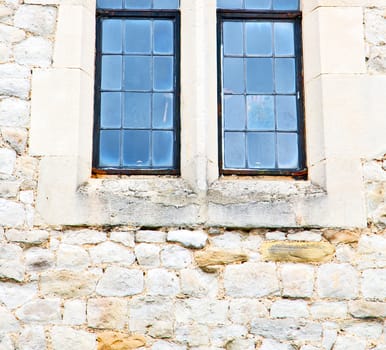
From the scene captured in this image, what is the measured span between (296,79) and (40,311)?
7.39 ft

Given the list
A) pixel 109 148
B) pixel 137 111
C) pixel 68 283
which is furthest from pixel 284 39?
pixel 68 283

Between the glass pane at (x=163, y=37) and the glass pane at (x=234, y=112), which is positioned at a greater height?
the glass pane at (x=163, y=37)

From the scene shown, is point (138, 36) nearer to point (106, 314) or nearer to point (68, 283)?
point (68, 283)

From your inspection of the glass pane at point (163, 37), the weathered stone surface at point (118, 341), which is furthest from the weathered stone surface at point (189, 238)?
the glass pane at point (163, 37)

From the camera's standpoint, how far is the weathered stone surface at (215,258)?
228 inches

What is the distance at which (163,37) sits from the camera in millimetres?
6477

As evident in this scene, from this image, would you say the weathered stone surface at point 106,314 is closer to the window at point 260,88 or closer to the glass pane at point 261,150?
the window at point 260,88

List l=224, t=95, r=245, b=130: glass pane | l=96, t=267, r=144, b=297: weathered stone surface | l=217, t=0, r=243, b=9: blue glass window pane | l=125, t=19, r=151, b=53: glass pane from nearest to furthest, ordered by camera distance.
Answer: l=96, t=267, r=144, b=297: weathered stone surface, l=224, t=95, r=245, b=130: glass pane, l=125, t=19, r=151, b=53: glass pane, l=217, t=0, r=243, b=9: blue glass window pane

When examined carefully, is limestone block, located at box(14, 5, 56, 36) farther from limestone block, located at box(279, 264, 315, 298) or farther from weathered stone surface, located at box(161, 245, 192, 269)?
limestone block, located at box(279, 264, 315, 298)

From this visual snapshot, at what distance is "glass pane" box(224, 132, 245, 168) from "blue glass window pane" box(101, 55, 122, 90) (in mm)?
792

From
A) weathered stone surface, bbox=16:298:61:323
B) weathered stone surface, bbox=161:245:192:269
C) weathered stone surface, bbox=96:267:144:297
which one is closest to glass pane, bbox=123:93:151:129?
weathered stone surface, bbox=161:245:192:269

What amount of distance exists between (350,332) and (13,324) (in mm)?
1970

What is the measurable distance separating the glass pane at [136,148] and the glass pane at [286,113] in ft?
2.85

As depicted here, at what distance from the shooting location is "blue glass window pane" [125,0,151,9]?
6.54 meters
